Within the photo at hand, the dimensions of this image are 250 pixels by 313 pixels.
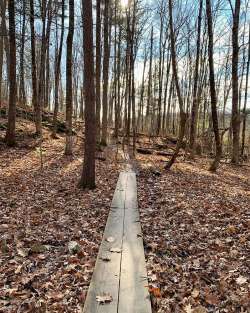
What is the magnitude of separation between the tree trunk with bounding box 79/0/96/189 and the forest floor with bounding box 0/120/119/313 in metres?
0.48

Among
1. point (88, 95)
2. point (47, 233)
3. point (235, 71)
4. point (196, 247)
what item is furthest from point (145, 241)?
point (235, 71)

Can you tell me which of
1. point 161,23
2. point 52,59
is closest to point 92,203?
point 161,23

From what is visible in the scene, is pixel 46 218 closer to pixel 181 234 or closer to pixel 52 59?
pixel 181 234

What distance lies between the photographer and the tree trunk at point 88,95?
843cm

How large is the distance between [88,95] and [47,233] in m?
4.07

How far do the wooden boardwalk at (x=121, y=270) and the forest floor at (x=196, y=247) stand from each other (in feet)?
0.52

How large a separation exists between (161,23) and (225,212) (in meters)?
23.7

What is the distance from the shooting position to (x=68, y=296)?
155 inches

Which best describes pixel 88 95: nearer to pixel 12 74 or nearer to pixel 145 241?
pixel 145 241

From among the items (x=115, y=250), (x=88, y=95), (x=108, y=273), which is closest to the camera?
(x=108, y=273)

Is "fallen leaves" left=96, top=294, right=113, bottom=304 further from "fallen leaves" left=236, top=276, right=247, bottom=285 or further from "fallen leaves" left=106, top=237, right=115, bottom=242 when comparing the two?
"fallen leaves" left=106, top=237, right=115, bottom=242

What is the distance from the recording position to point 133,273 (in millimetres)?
4445

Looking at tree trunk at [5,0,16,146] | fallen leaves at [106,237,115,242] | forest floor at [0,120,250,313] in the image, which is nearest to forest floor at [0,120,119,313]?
forest floor at [0,120,250,313]

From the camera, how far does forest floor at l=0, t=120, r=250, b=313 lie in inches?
155
